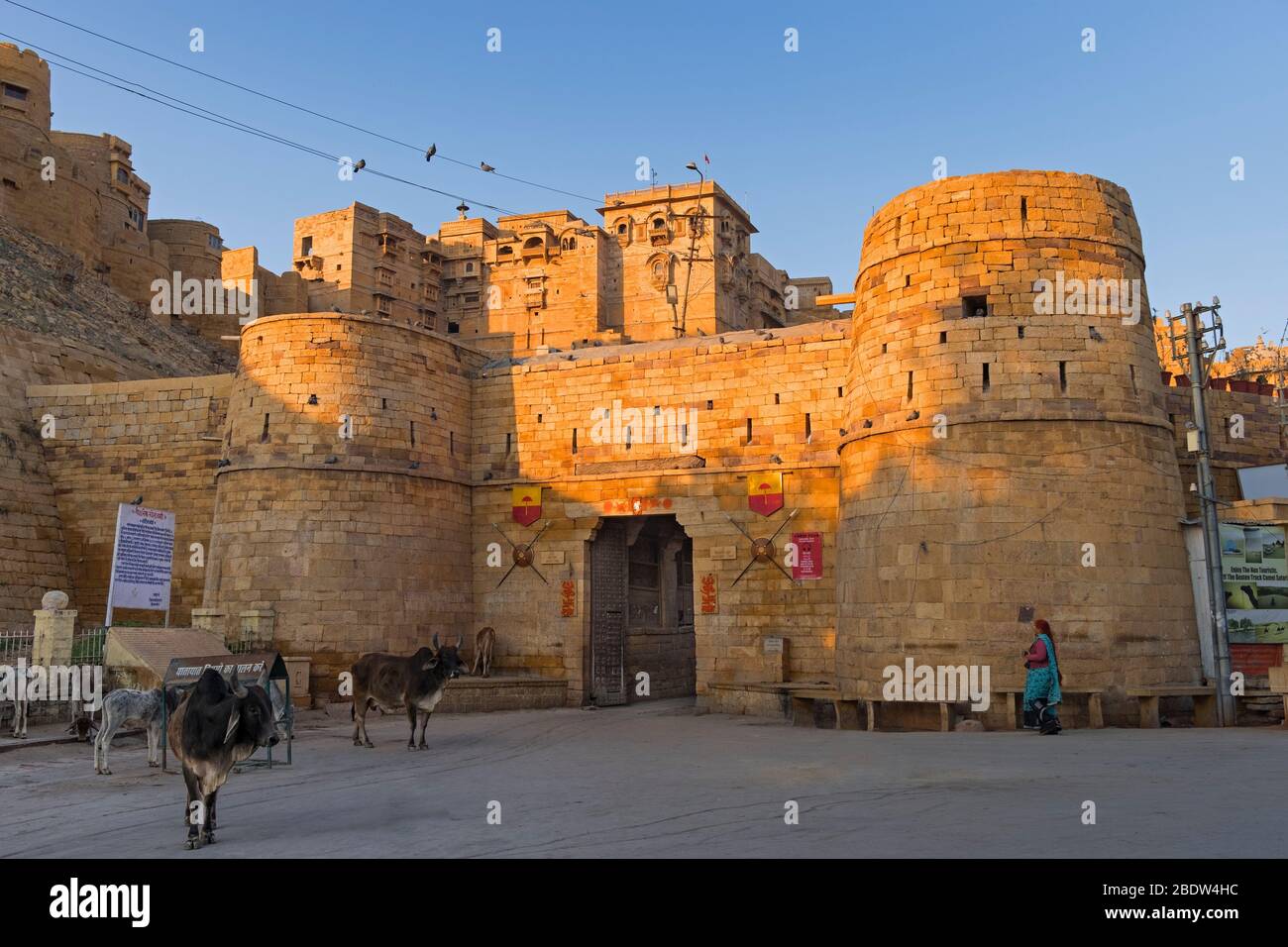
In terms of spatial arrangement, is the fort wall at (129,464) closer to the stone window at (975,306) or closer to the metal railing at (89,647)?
the metal railing at (89,647)

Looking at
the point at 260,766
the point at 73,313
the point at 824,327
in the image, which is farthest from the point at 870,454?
the point at 73,313

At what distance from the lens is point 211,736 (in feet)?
24.3

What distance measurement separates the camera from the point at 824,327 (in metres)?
21.7

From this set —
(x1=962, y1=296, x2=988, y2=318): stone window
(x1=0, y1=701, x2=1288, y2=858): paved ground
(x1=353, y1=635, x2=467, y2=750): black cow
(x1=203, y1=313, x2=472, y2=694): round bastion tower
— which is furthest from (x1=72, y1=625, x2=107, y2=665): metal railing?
(x1=962, y1=296, x2=988, y2=318): stone window

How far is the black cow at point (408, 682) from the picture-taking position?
47.1 ft

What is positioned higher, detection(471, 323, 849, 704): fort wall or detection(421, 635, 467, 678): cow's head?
detection(471, 323, 849, 704): fort wall

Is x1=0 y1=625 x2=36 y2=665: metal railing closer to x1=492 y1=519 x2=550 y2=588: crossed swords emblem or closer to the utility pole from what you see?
x1=492 y1=519 x2=550 y2=588: crossed swords emblem

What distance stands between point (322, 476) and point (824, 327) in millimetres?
11668

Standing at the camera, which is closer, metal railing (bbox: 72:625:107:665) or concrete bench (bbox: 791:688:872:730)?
metal railing (bbox: 72:625:107:665)

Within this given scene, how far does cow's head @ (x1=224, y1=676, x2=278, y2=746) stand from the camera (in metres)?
7.51

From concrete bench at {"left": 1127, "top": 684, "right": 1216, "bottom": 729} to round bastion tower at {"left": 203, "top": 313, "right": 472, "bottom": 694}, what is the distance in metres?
14.8

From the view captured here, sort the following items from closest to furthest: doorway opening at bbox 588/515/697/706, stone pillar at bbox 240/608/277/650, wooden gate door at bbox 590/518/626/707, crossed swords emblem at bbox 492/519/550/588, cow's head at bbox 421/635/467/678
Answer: cow's head at bbox 421/635/467/678 → stone pillar at bbox 240/608/277/650 → wooden gate door at bbox 590/518/626/707 → crossed swords emblem at bbox 492/519/550/588 → doorway opening at bbox 588/515/697/706

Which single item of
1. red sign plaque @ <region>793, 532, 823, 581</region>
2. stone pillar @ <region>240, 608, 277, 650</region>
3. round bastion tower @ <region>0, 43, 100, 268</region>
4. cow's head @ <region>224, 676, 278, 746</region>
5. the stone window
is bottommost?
cow's head @ <region>224, 676, 278, 746</region>

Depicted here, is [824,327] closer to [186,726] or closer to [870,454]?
[870,454]
